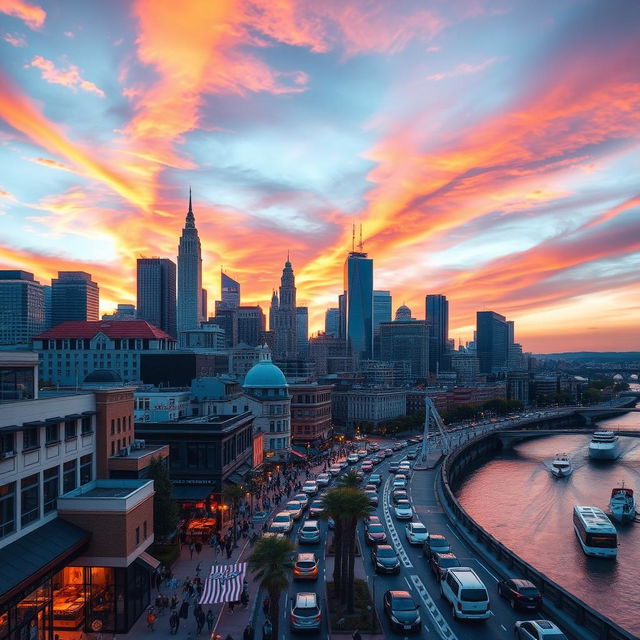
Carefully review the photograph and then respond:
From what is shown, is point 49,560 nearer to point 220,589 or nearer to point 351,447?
point 220,589

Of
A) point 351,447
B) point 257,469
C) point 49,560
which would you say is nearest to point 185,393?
point 257,469

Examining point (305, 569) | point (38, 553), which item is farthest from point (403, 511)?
point (38, 553)

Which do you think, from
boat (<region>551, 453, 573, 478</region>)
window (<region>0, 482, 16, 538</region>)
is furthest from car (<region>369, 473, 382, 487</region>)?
window (<region>0, 482, 16, 538</region>)

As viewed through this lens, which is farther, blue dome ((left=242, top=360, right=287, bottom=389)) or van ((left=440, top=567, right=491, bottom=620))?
blue dome ((left=242, top=360, right=287, bottom=389))

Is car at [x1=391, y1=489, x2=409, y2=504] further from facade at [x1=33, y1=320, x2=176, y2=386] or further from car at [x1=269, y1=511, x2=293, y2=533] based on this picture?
facade at [x1=33, y1=320, x2=176, y2=386]

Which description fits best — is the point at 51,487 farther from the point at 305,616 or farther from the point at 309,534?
the point at 309,534

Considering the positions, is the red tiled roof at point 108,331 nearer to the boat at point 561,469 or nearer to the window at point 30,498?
the boat at point 561,469
